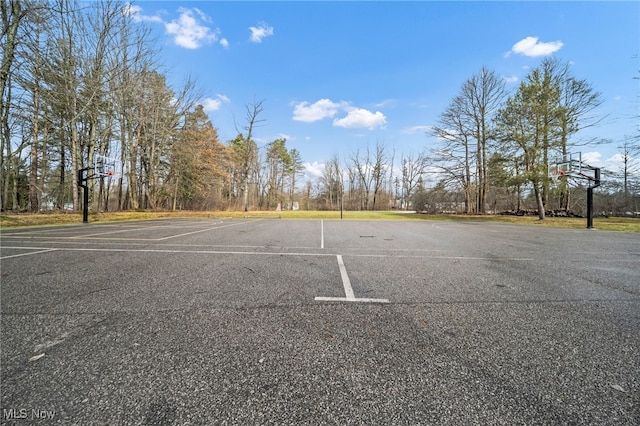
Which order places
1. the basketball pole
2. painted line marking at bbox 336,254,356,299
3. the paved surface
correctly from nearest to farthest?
1. the paved surface
2. painted line marking at bbox 336,254,356,299
3. the basketball pole

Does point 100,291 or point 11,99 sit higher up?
point 11,99

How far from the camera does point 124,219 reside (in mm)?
16562

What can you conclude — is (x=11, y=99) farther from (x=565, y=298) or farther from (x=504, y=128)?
(x=504, y=128)

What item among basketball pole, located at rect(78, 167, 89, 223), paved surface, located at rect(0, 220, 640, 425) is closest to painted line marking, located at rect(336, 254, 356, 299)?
paved surface, located at rect(0, 220, 640, 425)

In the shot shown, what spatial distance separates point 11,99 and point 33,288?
770 inches

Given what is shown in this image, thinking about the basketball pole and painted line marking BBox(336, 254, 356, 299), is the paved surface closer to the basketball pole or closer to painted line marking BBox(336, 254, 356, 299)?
painted line marking BBox(336, 254, 356, 299)

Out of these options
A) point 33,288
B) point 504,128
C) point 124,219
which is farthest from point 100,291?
point 504,128

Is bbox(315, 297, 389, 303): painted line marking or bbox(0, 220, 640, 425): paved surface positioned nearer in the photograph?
bbox(0, 220, 640, 425): paved surface

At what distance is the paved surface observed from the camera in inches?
Result: 52.6

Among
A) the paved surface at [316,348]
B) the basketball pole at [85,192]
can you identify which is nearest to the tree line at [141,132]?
the basketball pole at [85,192]

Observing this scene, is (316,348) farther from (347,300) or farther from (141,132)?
(141,132)

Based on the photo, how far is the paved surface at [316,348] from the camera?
1337 mm

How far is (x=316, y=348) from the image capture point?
1.91m

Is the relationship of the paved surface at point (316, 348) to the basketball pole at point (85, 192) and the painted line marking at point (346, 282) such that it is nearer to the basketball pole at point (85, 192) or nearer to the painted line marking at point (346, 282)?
the painted line marking at point (346, 282)
